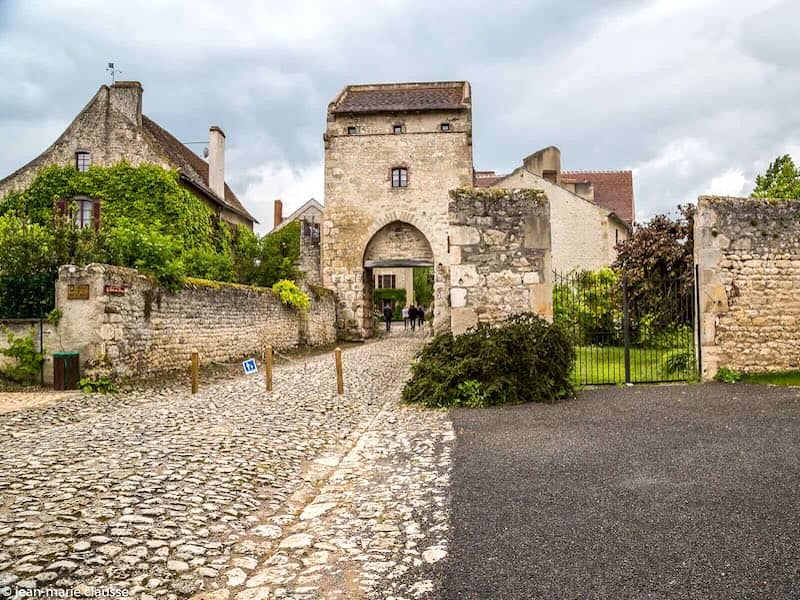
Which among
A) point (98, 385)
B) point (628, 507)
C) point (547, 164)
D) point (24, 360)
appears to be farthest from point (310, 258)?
point (628, 507)

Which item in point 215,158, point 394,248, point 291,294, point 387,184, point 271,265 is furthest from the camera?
point 215,158

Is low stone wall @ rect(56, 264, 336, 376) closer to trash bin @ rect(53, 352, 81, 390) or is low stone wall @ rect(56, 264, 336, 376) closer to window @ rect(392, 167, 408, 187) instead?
trash bin @ rect(53, 352, 81, 390)

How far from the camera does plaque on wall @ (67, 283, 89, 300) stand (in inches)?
444

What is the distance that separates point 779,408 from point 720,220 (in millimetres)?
3864

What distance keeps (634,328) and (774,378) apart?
18.3ft

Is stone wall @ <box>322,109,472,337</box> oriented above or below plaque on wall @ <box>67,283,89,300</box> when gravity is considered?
above

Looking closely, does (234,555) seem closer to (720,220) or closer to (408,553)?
(408,553)

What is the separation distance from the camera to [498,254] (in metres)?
10.7

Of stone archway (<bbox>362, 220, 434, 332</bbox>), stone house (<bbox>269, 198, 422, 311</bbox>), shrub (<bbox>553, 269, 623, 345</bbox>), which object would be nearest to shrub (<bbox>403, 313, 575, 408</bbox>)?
shrub (<bbox>553, 269, 623, 345</bbox>)

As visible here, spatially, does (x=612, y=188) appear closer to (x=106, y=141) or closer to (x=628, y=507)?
(x=106, y=141)

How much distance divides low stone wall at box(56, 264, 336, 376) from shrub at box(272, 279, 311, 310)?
2.73 feet

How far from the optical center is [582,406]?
28.7ft

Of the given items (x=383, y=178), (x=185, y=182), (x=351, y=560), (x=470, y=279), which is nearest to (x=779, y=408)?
(x=470, y=279)

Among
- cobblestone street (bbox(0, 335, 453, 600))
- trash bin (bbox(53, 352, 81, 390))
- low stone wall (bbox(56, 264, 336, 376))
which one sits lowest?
cobblestone street (bbox(0, 335, 453, 600))
